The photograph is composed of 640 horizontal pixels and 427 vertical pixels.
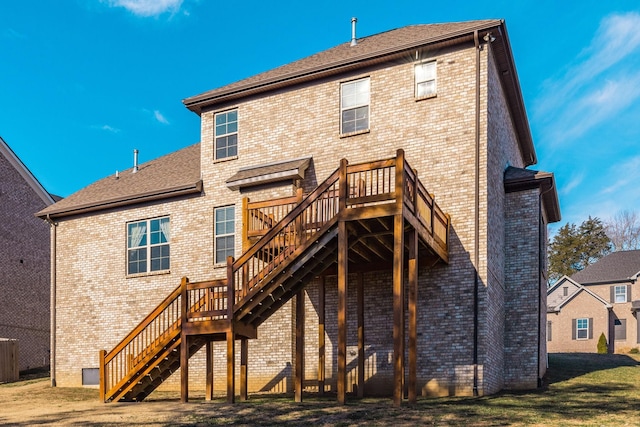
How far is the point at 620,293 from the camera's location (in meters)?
43.3

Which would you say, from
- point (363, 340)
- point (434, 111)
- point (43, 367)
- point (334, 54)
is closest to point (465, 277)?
point (363, 340)

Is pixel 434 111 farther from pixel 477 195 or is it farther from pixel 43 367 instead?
pixel 43 367

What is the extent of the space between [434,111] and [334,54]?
408cm

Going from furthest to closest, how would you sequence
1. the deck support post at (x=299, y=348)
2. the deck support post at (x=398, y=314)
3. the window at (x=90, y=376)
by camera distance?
the window at (x=90, y=376) < the deck support post at (x=299, y=348) < the deck support post at (x=398, y=314)

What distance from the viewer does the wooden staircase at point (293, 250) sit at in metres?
11.6

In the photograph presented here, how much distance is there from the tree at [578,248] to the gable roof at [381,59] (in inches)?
1627

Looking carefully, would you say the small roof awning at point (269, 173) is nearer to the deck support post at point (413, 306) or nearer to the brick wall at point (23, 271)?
the deck support post at point (413, 306)

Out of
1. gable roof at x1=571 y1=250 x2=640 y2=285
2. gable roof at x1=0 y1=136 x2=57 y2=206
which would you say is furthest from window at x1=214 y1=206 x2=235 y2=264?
gable roof at x1=571 y1=250 x2=640 y2=285

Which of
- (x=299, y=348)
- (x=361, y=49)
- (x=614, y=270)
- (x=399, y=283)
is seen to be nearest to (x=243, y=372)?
(x=299, y=348)

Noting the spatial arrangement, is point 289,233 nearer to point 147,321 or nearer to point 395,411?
point 395,411

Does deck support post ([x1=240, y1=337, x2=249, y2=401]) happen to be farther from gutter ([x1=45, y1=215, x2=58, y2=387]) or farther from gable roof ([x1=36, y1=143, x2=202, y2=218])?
gutter ([x1=45, y1=215, x2=58, y2=387])

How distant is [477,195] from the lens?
14.1 metres

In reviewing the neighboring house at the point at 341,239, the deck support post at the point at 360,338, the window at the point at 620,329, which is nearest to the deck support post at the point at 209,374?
the neighboring house at the point at 341,239

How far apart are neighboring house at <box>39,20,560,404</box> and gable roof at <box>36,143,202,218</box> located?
4.5 inches
